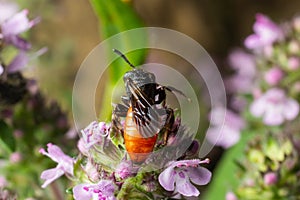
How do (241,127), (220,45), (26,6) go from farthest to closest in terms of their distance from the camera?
1. (220,45)
2. (26,6)
3. (241,127)

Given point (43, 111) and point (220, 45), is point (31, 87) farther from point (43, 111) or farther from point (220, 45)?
point (220, 45)

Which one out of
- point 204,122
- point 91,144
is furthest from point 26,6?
point 91,144

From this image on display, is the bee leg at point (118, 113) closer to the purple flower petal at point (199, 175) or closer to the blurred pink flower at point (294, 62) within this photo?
the purple flower petal at point (199, 175)

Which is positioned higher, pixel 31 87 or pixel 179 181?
pixel 31 87

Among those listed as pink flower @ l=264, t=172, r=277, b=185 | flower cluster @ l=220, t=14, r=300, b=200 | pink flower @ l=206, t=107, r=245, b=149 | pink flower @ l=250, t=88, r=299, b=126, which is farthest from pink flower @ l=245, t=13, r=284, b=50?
pink flower @ l=264, t=172, r=277, b=185

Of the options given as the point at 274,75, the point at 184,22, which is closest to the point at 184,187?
the point at 274,75

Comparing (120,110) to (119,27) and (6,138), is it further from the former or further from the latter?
(119,27)

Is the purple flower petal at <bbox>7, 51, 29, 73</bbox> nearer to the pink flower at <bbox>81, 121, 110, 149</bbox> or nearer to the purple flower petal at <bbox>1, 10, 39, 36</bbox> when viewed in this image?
the purple flower petal at <bbox>1, 10, 39, 36</bbox>
